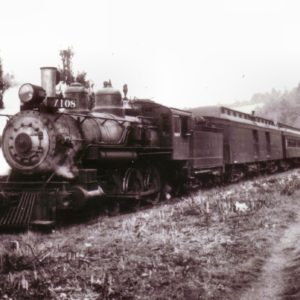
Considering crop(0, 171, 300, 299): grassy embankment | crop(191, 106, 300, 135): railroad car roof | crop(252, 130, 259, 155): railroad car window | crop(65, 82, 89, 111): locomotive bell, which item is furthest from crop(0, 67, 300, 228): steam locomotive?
crop(252, 130, 259, 155): railroad car window

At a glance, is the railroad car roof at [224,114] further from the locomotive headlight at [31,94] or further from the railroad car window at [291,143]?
the locomotive headlight at [31,94]

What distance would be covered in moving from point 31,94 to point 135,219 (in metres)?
2.95

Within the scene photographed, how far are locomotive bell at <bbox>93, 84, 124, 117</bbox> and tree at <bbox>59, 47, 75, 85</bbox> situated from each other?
14.4 metres

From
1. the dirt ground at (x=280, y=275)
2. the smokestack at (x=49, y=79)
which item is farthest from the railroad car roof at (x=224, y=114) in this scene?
the dirt ground at (x=280, y=275)

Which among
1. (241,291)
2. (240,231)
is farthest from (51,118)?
(241,291)

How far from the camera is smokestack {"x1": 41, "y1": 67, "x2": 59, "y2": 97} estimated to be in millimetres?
8836

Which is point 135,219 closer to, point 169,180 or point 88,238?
point 88,238

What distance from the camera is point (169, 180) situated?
507 inches

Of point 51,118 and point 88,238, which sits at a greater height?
point 51,118

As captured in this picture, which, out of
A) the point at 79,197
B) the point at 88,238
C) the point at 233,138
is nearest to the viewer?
the point at 88,238

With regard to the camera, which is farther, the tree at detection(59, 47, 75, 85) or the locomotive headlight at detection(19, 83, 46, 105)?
the tree at detection(59, 47, 75, 85)

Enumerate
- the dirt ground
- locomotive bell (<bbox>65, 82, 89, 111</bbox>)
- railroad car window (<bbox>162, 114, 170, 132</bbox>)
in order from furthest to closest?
railroad car window (<bbox>162, 114, 170, 132</bbox>) < locomotive bell (<bbox>65, 82, 89, 111</bbox>) < the dirt ground

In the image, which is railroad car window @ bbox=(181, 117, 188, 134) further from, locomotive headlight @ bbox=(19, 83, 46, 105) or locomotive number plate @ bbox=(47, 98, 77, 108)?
locomotive headlight @ bbox=(19, 83, 46, 105)

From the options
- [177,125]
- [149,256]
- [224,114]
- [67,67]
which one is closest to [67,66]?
[67,67]
